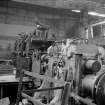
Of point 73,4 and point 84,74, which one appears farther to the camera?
point 73,4

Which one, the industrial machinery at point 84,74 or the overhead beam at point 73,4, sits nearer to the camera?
the industrial machinery at point 84,74

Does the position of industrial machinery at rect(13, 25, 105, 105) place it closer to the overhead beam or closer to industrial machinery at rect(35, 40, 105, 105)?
industrial machinery at rect(35, 40, 105, 105)

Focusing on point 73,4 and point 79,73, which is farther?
point 73,4

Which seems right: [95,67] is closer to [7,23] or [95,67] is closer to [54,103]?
[54,103]

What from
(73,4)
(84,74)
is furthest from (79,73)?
(73,4)

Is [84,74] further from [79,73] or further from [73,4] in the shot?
[73,4]

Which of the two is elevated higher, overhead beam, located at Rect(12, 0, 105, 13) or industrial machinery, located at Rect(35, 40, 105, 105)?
overhead beam, located at Rect(12, 0, 105, 13)

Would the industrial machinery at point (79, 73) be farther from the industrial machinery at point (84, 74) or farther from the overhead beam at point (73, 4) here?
the overhead beam at point (73, 4)

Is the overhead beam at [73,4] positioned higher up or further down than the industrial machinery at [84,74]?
higher up

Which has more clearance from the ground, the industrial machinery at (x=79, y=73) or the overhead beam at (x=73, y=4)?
the overhead beam at (x=73, y=4)

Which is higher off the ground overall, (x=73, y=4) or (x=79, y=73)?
(x=73, y=4)

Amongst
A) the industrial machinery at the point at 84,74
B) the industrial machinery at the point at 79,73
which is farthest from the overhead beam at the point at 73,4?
the industrial machinery at the point at 84,74

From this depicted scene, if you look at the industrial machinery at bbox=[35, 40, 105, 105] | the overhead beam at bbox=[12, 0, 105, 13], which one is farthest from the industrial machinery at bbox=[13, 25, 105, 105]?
the overhead beam at bbox=[12, 0, 105, 13]

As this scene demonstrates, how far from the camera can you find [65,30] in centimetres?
794
